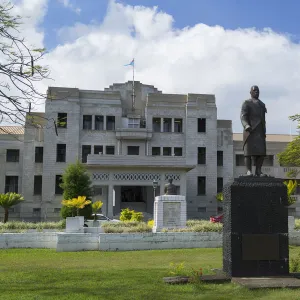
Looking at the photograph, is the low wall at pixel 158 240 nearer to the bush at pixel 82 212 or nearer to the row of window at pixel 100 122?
the bush at pixel 82 212

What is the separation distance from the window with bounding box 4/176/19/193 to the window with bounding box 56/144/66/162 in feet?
14.3

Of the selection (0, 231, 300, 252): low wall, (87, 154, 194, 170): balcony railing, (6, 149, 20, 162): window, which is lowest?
(0, 231, 300, 252): low wall

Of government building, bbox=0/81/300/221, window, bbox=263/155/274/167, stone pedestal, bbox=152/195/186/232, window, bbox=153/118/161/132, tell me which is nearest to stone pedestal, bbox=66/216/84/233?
stone pedestal, bbox=152/195/186/232

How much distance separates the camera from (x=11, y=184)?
1658 inches

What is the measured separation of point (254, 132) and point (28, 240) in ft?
36.5

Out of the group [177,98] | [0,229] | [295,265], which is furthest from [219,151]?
[295,265]

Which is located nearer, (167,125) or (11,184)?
(11,184)

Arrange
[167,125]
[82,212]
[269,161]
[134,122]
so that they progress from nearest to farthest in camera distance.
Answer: [82,212] → [134,122] → [167,125] → [269,161]

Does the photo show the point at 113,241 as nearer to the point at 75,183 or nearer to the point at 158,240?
the point at 158,240

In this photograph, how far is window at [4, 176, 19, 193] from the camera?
138 ft

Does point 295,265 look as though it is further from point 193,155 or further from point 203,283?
point 193,155

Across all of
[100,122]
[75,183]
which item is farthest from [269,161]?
[75,183]

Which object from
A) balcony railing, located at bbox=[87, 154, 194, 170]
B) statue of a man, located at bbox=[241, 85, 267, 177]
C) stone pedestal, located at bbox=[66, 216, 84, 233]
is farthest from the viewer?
balcony railing, located at bbox=[87, 154, 194, 170]

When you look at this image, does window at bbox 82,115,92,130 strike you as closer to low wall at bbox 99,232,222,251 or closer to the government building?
the government building
